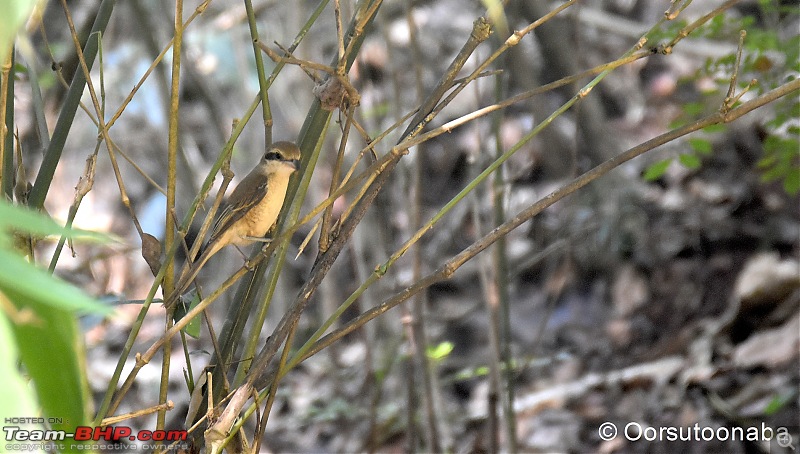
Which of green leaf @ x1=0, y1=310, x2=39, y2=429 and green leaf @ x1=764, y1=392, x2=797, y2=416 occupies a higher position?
green leaf @ x1=764, y1=392, x2=797, y2=416

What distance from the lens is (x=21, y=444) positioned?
3.35 feet

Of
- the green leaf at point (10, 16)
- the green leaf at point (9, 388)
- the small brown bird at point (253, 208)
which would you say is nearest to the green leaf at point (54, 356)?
the green leaf at point (9, 388)

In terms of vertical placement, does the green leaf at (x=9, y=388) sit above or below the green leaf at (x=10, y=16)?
below

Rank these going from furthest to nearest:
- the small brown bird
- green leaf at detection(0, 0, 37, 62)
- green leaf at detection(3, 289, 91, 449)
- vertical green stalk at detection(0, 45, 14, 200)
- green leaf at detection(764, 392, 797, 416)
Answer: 1. green leaf at detection(764, 392, 797, 416)
2. the small brown bird
3. vertical green stalk at detection(0, 45, 14, 200)
4. green leaf at detection(3, 289, 91, 449)
5. green leaf at detection(0, 0, 37, 62)

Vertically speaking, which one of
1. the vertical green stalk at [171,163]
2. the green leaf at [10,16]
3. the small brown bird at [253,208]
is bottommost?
the green leaf at [10,16]

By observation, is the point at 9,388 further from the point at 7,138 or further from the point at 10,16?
the point at 7,138

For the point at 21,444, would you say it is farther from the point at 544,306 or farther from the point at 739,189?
the point at 739,189

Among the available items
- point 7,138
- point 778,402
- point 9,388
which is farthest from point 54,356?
point 778,402

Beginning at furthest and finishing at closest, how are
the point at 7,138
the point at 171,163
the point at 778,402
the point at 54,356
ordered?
the point at 778,402
the point at 7,138
the point at 171,163
the point at 54,356

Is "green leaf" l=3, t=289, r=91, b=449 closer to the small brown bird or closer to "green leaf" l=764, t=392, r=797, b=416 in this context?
the small brown bird

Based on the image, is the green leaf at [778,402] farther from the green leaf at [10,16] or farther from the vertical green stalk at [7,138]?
the green leaf at [10,16]

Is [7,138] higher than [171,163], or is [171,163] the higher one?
[7,138]

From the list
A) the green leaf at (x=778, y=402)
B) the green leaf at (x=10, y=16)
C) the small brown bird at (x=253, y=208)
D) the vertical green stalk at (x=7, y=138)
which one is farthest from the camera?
the green leaf at (x=778, y=402)

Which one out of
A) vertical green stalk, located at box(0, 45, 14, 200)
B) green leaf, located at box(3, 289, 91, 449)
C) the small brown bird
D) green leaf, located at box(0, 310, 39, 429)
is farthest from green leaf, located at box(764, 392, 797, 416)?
green leaf, located at box(0, 310, 39, 429)
